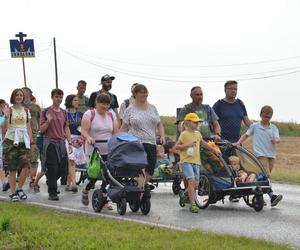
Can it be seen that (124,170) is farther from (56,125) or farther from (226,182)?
(56,125)

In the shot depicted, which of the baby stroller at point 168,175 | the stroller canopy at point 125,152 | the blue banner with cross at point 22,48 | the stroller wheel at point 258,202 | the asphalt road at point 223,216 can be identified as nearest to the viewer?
the asphalt road at point 223,216

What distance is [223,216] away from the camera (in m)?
9.30

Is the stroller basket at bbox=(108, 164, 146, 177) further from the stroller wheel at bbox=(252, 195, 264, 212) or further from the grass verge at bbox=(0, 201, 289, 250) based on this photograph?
the stroller wheel at bbox=(252, 195, 264, 212)

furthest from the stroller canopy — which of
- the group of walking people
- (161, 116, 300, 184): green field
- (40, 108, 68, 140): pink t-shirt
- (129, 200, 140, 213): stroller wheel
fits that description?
(161, 116, 300, 184): green field

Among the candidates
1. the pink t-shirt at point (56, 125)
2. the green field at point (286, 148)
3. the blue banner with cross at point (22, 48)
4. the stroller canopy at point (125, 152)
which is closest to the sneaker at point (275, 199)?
the stroller canopy at point (125, 152)

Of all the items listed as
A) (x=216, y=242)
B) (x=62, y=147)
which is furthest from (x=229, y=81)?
(x=216, y=242)

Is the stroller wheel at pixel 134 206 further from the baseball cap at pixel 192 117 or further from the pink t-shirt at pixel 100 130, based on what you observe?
the baseball cap at pixel 192 117

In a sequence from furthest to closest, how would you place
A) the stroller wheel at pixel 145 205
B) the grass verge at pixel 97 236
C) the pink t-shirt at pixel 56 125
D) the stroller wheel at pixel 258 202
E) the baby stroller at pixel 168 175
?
the baby stroller at pixel 168 175 → the pink t-shirt at pixel 56 125 → the stroller wheel at pixel 258 202 → the stroller wheel at pixel 145 205 → the grass verge at pixel 97 236

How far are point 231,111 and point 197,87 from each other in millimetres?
1018

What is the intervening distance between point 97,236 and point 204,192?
3.43 m

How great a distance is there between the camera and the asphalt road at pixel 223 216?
795 cm

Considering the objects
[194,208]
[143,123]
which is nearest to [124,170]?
[143,123]

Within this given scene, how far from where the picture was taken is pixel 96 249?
20.8 ft

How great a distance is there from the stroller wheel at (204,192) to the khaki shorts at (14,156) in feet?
9.15
